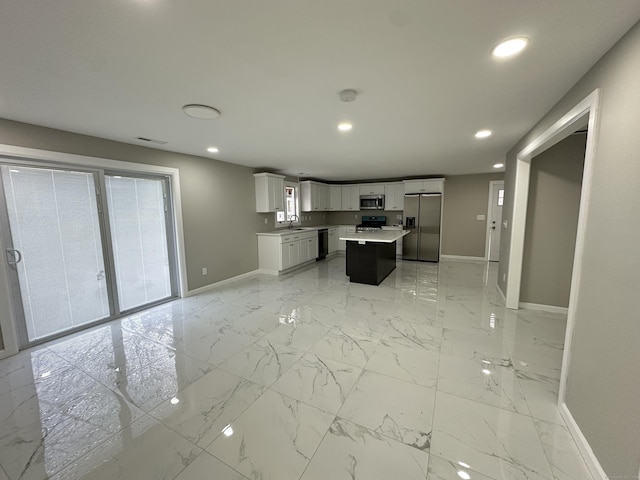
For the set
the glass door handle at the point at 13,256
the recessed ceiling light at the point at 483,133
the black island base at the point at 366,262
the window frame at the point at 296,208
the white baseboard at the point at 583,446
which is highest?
the recessed ceiling light at the point at 483,133

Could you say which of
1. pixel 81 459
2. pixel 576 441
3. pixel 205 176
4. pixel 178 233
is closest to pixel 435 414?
pixel 576 441

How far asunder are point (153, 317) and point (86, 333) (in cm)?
69

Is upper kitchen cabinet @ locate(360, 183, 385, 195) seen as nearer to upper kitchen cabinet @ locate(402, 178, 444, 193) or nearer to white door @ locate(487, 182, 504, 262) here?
upper kitchen cabinet @ locate(402, 178, 444, 193)

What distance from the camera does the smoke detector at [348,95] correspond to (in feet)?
6.59

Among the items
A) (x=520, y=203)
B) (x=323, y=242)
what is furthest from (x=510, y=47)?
(x=323, y=242)

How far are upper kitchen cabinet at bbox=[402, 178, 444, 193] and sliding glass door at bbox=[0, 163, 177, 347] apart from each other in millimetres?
5774

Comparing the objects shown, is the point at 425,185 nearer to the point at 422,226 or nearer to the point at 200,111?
the point at 422,226

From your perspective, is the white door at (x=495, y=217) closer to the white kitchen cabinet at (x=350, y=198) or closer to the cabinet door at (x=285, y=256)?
the white kitchen cabinet at (x=350, y=198)

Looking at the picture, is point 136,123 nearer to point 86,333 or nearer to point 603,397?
point 86,333

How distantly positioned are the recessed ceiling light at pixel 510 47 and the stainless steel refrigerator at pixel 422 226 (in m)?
5.46

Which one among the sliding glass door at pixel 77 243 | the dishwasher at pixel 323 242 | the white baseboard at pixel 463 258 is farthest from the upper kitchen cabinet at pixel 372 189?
the sliding glass door at pixel 77 243

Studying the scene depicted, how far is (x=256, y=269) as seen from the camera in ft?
19.0

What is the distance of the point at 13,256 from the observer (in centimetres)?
266

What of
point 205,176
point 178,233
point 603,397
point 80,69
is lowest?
point 603,397
